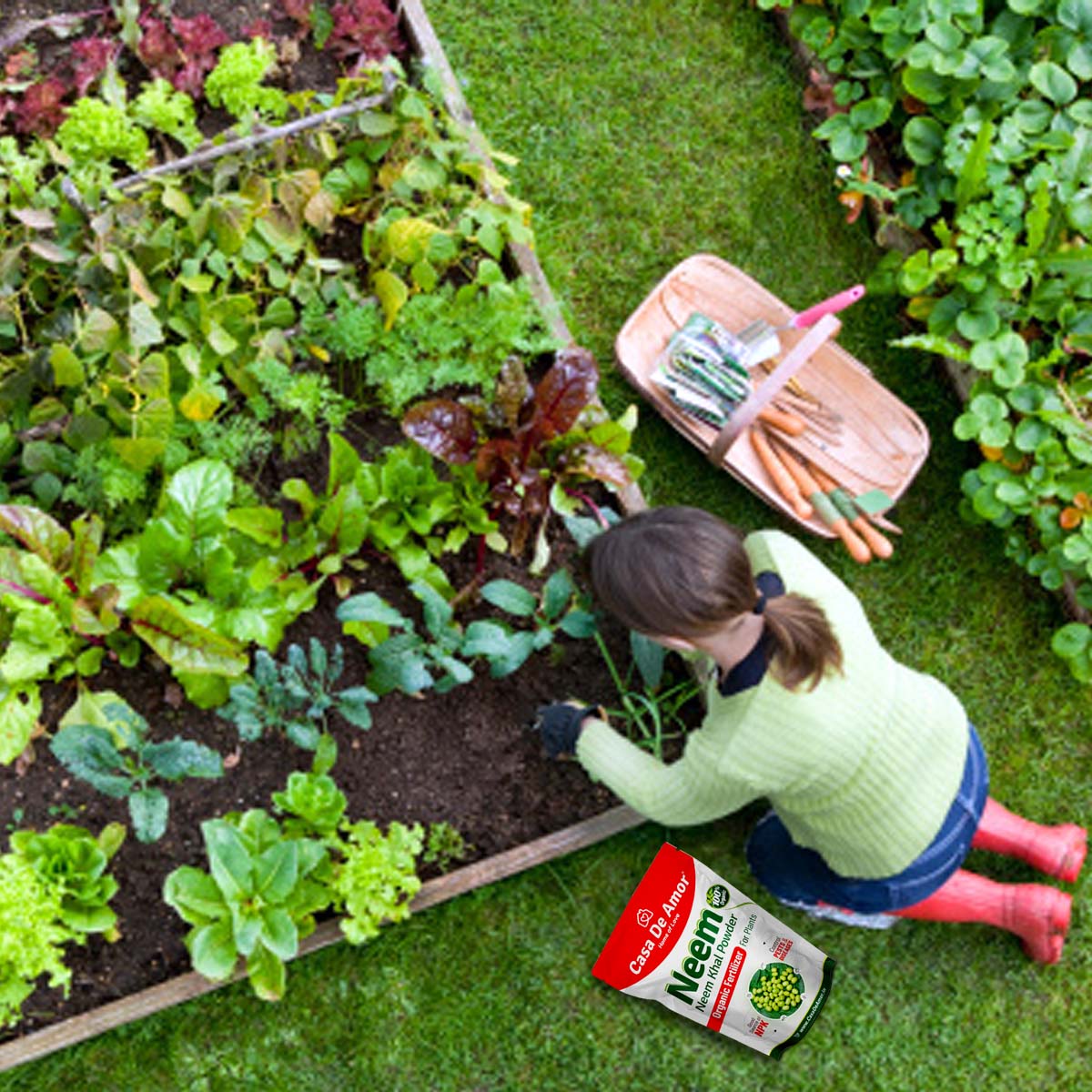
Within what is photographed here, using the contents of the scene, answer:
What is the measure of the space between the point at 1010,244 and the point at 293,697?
79.4 inches

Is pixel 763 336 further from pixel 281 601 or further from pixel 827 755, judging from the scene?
pixel 281 601

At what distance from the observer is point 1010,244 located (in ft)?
10.7

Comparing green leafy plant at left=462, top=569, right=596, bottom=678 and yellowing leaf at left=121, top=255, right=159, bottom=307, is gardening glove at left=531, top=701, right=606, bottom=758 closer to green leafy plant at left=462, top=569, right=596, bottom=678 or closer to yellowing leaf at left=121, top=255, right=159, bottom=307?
green leafy plant at left=462, top=569, right=596, bottom=678

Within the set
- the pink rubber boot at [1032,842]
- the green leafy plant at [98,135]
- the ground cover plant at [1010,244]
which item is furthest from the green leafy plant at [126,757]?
the ground cover plant at [1010,244]

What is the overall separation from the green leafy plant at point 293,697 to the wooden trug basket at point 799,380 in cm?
110

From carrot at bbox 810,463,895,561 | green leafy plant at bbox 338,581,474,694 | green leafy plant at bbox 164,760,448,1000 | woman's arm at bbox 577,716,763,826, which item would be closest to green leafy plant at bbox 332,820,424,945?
green leafy plant at bbox 164,760,448,1000

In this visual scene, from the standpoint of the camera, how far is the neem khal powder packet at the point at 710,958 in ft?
9.96

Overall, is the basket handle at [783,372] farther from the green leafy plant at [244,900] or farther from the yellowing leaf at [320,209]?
the green leafy plant at [244,900]

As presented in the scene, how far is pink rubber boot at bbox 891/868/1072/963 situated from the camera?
3.12 metres

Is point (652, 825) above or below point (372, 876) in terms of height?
below

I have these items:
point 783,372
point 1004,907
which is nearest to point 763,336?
point 783,372

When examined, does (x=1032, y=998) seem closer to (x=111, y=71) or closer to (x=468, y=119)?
(x=468, y=119)

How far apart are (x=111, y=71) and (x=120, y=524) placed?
107 cm

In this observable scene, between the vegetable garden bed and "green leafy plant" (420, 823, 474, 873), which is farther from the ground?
the vegetable garden bed
